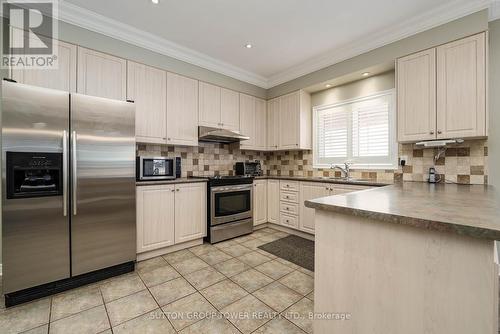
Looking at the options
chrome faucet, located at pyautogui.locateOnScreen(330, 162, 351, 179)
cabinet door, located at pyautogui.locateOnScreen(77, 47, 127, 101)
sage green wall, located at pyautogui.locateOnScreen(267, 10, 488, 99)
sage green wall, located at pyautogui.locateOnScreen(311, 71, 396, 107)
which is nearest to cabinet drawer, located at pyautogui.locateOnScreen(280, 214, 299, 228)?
chrome faucet, located at pyautogui.locateOnScreen(330, 162, 351, 179)

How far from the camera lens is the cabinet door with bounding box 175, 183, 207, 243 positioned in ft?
9.34

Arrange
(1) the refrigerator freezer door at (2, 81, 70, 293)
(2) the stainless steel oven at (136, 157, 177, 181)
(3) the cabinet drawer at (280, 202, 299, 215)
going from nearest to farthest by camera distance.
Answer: (1) the refrigerator freezer door at (2, 81, 70, 293) < (2) the stainless steel oven at (136, 157, 177, 181) < (3) the cabinet drawer at (280, 202, 299, 215)

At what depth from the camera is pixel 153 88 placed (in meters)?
2.85

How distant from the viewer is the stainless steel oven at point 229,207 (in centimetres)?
311

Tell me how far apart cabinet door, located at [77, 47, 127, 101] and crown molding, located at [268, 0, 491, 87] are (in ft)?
8.52

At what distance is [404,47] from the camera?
2543 millimetres

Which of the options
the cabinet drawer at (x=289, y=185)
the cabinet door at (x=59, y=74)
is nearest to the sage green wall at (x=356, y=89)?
the cabinet drawer at (x=289, y=185)

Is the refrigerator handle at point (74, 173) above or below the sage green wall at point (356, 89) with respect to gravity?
below

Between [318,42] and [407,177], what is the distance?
6.97ft

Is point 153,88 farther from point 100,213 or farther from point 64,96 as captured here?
point 100,213

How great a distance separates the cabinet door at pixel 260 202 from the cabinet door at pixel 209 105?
1233 millimetres

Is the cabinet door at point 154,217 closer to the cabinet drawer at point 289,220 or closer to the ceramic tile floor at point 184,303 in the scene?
the ceramic tile floor at point 184,303

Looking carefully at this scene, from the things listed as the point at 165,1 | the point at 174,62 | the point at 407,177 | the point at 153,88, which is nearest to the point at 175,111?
the point at 153,88

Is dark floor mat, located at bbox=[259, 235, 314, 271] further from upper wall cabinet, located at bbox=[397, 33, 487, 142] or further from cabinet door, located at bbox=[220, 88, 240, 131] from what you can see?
cabinet door, located at bbox=[220, 88, 240, 131]
